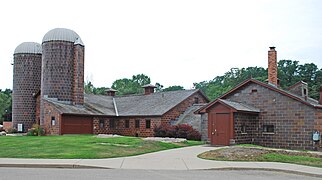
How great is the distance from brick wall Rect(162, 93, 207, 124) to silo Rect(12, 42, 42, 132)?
15700 millimetres

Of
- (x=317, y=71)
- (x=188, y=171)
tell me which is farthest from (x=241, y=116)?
(x=317, y=71)

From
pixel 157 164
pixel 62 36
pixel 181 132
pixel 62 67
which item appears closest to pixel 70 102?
pixel 62 67

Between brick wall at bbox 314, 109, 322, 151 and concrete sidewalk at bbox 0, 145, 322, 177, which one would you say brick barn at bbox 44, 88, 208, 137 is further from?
concrete sidewalk at bbox 0, 145, 322, 177

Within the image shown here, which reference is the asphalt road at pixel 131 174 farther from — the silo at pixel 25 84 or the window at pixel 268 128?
the silo at pixel 25 84

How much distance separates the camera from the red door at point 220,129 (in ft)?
85.9

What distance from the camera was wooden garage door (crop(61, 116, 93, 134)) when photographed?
3616 cm

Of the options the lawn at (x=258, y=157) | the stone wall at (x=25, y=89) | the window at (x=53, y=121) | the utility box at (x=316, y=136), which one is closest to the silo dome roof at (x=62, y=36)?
the stone wall at (x=25, y=89)

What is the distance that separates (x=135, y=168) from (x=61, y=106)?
2415 cm

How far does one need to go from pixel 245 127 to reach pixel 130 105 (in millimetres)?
18933

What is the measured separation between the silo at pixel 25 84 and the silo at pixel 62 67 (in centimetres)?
475

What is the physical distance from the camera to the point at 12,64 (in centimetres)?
4653

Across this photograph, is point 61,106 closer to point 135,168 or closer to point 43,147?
point 43,147

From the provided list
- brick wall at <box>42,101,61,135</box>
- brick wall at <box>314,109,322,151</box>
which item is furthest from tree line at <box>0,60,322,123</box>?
Answer: brick wall at <box>314,109,322,151</box>

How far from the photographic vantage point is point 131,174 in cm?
1294
